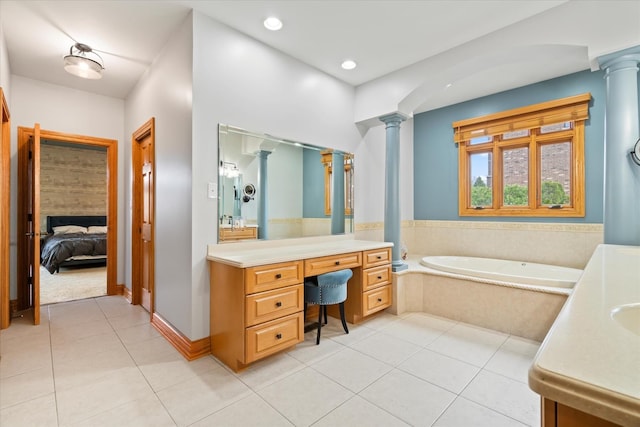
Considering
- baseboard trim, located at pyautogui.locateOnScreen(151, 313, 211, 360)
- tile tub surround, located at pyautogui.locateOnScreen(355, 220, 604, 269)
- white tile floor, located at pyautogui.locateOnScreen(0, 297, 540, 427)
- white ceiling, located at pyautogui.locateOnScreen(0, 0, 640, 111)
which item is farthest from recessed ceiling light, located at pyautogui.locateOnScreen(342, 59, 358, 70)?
baseboard trim, located at pyautogui.locateOnScreen(151, 313, 211, 360)

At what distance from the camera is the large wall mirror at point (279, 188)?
2.68 metres

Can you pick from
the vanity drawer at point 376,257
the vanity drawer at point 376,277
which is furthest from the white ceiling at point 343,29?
the vanity drawer at point 376,277

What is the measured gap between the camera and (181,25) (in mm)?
2619

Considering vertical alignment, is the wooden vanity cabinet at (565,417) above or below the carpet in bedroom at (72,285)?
above

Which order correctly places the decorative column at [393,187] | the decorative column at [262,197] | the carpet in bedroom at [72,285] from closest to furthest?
the decorative column at [262,197], the decorative column at [393,187], the carpet in bedroom at [72,285]

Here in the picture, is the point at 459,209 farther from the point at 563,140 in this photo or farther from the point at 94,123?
the point at 94,123

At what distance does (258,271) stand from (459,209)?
3424 millimetres

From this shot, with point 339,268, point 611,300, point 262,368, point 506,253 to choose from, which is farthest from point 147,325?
point 506,253

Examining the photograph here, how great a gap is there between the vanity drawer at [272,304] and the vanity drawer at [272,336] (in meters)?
0.05

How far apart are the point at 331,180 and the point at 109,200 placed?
121 inches

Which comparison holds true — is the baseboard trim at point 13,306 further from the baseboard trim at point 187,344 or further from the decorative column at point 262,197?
the decorative column at point 262,197

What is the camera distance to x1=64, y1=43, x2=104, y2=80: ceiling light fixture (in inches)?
107

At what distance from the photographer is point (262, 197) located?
9.79ft

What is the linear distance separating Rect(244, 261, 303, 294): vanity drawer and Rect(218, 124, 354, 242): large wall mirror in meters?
0.61
